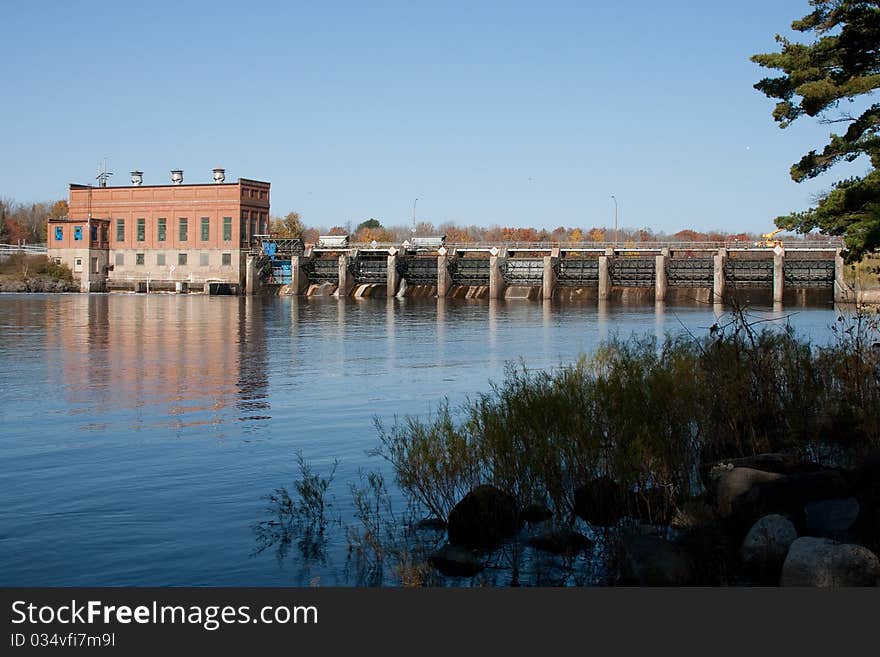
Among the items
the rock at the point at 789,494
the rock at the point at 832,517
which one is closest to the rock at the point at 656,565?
the rock at the point at 789,494

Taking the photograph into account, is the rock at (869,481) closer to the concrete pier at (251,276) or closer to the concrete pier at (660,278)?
the concrete pier at (660,278)

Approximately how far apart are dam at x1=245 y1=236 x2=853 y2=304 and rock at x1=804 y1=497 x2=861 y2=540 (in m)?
74.4

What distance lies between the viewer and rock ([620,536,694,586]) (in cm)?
1055

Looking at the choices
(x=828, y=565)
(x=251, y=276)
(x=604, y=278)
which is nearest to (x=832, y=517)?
(x=828, y=565)

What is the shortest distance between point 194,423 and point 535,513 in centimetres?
1160

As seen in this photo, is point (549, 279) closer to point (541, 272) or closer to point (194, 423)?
point (541, 272)

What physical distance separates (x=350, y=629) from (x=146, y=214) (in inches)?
4522

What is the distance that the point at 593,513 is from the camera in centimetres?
1340

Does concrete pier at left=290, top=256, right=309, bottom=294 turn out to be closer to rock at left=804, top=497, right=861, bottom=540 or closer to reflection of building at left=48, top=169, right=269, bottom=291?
reflection of building at left=48, top=169, right=269, bottom=291

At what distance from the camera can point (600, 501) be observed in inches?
527

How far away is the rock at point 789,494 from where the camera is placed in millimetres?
12039

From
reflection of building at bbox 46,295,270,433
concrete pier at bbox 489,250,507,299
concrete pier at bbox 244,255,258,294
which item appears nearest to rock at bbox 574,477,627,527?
reflection of building at bbox 46,295,270,433

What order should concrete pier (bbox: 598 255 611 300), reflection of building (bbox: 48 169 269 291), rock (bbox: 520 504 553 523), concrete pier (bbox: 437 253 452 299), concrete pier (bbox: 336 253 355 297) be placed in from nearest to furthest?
rock (bbox: 520 504 553 523) → concrete pier (bbox: 598 255 611 300) → concrete pier (bbox: 437 253 452 299) → concrete pier (bbox: 336 253 355 297) → reflection of building (bbox: 48 169 269 291)

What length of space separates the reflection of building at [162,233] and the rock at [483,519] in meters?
102
